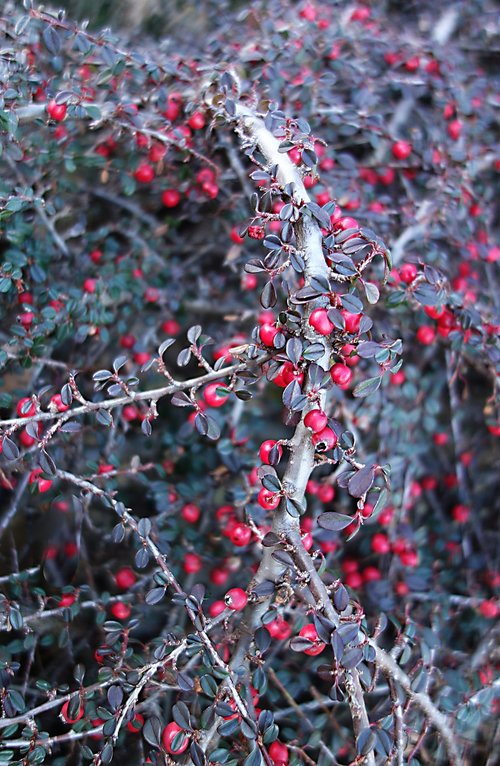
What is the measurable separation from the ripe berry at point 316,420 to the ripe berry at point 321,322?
13cm

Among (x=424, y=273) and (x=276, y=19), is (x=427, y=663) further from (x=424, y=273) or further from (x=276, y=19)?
(x=276, y=19)

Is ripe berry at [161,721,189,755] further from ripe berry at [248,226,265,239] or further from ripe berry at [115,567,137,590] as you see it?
ripe berry at [248,226,265,239]

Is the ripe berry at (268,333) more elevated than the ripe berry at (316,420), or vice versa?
the ripe berry at (268,333)

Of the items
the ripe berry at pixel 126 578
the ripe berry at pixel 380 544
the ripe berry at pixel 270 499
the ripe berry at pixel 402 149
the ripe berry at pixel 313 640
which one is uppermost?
the ripe berry at pixel 402 149

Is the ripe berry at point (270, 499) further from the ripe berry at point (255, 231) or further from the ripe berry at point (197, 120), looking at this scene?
the ripe berry at point (197, 120)

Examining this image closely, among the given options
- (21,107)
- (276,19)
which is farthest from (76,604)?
(276,19)

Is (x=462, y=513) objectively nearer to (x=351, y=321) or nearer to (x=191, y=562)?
(x=191, y=562)

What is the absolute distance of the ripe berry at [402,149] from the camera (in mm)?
1812

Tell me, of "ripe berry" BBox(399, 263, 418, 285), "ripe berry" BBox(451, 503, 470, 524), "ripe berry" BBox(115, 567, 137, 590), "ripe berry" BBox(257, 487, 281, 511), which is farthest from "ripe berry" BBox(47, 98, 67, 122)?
"ripe berry" BBox(451, 503, 470, 524)

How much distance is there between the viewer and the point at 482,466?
2.06 meters

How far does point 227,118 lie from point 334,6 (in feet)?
4.19

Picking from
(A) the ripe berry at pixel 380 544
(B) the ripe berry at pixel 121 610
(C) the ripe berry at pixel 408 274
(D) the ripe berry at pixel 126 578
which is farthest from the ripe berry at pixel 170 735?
(C) the ripe berry at pixel 408 274

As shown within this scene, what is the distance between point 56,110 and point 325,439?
90 cm

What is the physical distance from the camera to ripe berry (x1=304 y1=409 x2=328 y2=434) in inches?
42.2
